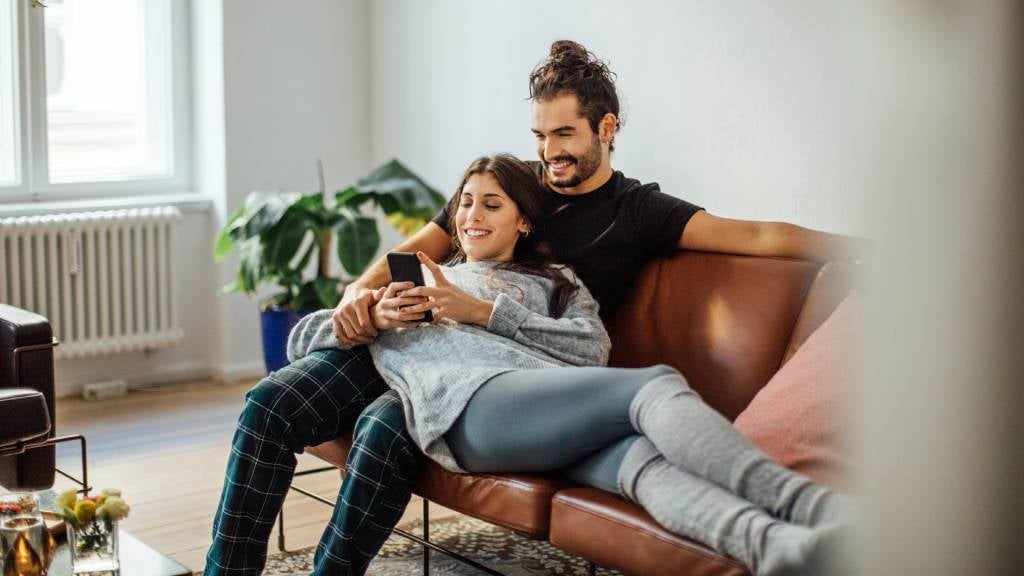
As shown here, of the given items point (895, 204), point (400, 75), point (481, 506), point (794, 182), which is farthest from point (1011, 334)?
point (400, 75)

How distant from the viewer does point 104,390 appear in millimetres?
4359

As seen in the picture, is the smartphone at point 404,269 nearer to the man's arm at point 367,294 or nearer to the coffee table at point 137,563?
the man's arm at point 367,294

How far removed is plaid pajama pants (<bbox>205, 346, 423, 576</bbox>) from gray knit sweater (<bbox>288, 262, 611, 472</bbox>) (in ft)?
0.23

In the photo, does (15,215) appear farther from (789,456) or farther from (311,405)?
(789,456)

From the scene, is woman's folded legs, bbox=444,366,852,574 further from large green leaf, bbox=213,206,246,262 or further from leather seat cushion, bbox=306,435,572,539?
large green leaf, bbox=213,206,246,262

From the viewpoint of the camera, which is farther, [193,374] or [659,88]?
[193,374]

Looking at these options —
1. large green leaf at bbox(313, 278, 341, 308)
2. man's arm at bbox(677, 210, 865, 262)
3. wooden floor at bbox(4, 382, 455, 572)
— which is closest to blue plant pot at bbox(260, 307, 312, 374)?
large green leaf at bbox(313, 278, 341, 308)

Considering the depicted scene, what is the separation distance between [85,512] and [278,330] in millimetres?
2312

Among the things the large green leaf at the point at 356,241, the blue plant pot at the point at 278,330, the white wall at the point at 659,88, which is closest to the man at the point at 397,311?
the white wall at the point at 659,88

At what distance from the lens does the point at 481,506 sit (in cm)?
216

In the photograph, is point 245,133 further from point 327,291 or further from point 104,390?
point 104,390

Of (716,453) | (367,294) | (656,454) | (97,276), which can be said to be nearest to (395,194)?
(97,276)

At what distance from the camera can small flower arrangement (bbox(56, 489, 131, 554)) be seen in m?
1.92

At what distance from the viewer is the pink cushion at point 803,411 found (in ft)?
6.10
